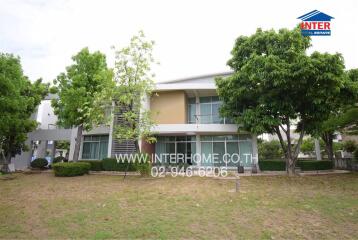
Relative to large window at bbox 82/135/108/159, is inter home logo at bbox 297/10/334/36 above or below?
above

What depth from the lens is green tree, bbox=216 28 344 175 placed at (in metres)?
12.6

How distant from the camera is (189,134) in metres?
20.1

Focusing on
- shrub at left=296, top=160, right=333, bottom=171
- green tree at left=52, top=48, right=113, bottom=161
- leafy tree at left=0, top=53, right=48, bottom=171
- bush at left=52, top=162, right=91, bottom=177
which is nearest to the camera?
leafy tree at left=0, top=53, right=48, bottom=171

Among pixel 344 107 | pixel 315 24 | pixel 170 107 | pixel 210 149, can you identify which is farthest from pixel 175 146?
pixel 315 24

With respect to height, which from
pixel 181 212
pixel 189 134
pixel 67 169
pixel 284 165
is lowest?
pixel 181 212

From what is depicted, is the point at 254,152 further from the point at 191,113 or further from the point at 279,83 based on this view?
the point at 279,83

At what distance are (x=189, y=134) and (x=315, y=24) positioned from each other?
40.1 ft

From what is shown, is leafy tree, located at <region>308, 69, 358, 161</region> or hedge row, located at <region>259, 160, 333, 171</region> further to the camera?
hedge row, located at <region>259, 160, 333, 171</region>

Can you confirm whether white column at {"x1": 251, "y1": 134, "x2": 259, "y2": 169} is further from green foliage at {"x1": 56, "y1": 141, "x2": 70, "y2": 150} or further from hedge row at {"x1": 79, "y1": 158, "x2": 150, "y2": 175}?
green foliage at {"x1": 56, "y1": 141, "x2": 70, "y2": 150}

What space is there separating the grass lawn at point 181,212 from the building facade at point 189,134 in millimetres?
7749

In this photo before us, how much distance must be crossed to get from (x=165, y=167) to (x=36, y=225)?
40.4 ft

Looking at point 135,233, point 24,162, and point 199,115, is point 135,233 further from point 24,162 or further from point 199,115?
point 24,162

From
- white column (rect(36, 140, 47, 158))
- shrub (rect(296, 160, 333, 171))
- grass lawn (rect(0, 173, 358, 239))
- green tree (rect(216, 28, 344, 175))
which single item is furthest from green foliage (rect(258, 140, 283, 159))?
white column (rect(36, 140, 47, 158))

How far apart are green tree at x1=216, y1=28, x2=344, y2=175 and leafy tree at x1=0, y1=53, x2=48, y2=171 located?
564 inches
